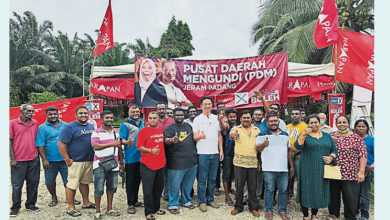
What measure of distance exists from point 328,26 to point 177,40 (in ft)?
68.2

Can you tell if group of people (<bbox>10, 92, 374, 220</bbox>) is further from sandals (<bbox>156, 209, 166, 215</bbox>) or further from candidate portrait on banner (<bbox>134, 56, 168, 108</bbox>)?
candidate portrait on banner (<bbox>134, 56, 168, 108</bbox>)

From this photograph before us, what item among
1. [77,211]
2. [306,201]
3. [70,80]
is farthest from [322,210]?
[70,80]

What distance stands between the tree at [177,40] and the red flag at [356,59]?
62.3ft

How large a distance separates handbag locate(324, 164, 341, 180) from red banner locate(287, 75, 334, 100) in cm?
317

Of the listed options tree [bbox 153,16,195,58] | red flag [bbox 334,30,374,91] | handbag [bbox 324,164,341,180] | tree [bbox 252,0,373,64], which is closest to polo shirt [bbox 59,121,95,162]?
handbag [bbox 324,164,341,180]

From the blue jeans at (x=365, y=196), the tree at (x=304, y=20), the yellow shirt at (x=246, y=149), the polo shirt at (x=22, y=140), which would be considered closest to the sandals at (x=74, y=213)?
the polo shirt at (x=22, y=140)

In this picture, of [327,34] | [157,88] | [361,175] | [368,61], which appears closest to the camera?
[361,175]

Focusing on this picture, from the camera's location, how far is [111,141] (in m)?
3.91

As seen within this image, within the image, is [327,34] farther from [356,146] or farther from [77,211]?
[77,211]

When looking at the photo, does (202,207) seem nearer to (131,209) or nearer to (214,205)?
(214,205)

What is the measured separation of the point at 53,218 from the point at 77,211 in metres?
0.37

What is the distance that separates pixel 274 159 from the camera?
3930 millimetres

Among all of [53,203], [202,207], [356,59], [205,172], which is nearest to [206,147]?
[205,172]

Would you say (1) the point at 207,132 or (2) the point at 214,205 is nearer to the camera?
(1) the point at 207,132
